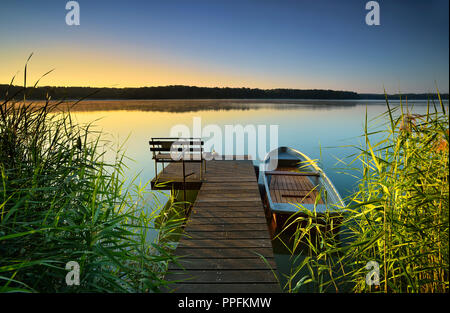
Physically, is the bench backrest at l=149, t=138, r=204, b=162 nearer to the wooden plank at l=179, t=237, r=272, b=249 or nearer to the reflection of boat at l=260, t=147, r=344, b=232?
the reflection of boat at l=260, t=147, r=344, b=232

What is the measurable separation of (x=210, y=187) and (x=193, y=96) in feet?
133

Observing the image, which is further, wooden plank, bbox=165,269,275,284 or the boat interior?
the boat interior

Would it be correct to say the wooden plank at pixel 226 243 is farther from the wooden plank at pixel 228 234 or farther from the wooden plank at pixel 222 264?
the wooden plank at pixel 222 264

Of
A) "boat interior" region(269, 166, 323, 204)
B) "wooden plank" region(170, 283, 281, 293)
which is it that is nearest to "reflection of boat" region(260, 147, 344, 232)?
"boat interior" region(269, 166, 323, 204)

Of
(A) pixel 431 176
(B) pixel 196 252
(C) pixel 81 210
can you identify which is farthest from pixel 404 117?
(C) pixel 81 210

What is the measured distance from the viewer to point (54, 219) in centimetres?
147

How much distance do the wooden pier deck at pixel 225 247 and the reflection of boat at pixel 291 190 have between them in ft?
2.14

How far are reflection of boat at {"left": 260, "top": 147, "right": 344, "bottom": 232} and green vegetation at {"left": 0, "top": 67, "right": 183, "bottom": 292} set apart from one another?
2994mm

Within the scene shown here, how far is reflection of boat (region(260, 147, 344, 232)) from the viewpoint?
4.29m

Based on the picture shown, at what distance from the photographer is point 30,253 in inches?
49.4

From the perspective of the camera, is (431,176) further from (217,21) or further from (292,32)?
(292,32)

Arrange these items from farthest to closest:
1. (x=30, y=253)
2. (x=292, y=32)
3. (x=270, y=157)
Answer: (x=292, y=32) → (x=270, y=157) → (x=30, y=253)
